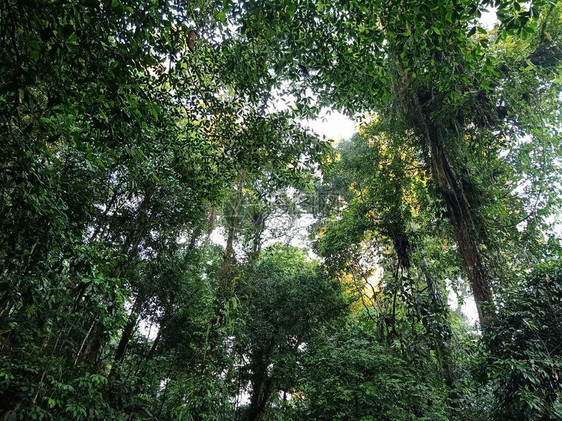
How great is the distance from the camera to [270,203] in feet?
17.0

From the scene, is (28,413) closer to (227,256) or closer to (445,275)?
(227,256)

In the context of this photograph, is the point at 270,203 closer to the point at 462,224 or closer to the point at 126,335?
the point at 462,224

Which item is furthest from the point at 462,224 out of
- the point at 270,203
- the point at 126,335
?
the point at 126,335

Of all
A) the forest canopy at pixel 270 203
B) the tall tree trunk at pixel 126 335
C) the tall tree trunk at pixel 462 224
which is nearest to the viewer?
the forest canopy at pixel 270 203

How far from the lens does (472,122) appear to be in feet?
18.7

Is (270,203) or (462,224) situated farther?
(462,224)

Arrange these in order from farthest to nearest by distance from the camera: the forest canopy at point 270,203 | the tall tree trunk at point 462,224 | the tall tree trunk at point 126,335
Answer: the tall tree trunk at point 126,335, the tall tree trunk at point 462,224, the forest canopy at point 270,203

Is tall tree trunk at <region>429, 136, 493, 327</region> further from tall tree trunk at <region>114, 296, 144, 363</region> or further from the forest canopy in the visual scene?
tall tree trunk at <region>114, 296, 144, 363</region>

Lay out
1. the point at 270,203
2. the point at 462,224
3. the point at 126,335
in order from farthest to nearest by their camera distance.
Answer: the point at 126,335 < the point at 462,224 < the point at 270,203

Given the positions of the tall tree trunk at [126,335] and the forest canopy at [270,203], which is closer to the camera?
the forest canopy at [270,203]

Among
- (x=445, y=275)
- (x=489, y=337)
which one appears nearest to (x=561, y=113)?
(x=445, y=275)

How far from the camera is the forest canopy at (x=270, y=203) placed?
1808 mm

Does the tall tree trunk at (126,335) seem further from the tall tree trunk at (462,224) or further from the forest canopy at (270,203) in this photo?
the tall tree trunk at (462,224)

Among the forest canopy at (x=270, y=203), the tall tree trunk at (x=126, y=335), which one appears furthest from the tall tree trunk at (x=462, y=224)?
the tall tree trunk at (x=126, y=335)
